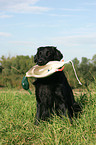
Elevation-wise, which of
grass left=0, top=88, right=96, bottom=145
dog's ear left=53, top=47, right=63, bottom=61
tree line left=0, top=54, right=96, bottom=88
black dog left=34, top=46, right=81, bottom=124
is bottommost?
grass left=0, top=88, right=96, bottom=145

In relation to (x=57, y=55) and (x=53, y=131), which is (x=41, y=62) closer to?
(x=57, y=55)

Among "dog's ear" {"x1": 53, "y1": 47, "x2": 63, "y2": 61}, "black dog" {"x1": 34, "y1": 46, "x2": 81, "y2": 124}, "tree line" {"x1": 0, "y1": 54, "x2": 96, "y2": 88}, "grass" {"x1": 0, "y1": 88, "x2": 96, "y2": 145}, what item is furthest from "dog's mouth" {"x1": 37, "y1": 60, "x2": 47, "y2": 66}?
"tree line" {"x1": 0, "y1": 54, "x2": 96, "y2": 88}

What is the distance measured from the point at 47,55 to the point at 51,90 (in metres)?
0.64

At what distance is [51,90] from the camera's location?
378cm

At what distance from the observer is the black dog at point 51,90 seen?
3.76m

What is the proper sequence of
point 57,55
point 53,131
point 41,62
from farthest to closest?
point 57,55, point 41,62, point 53,131

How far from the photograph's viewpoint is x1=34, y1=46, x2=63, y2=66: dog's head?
3805 millimetres

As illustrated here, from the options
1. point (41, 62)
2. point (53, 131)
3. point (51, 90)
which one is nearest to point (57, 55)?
point (41, 62)

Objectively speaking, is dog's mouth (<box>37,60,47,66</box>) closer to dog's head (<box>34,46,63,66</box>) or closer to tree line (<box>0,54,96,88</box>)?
dog's head (<box>34,46,63,66</box>)

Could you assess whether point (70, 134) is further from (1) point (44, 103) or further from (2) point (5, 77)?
(2) point (5, 77)

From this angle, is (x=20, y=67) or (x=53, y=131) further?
(x=20, y=67)

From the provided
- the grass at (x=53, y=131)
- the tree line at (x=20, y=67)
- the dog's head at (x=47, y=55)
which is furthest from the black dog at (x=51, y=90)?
the tree line at (x=20, y=67)

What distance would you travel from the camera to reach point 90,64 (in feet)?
38.6

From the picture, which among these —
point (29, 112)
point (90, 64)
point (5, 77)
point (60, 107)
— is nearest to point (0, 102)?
point (29, 112)
